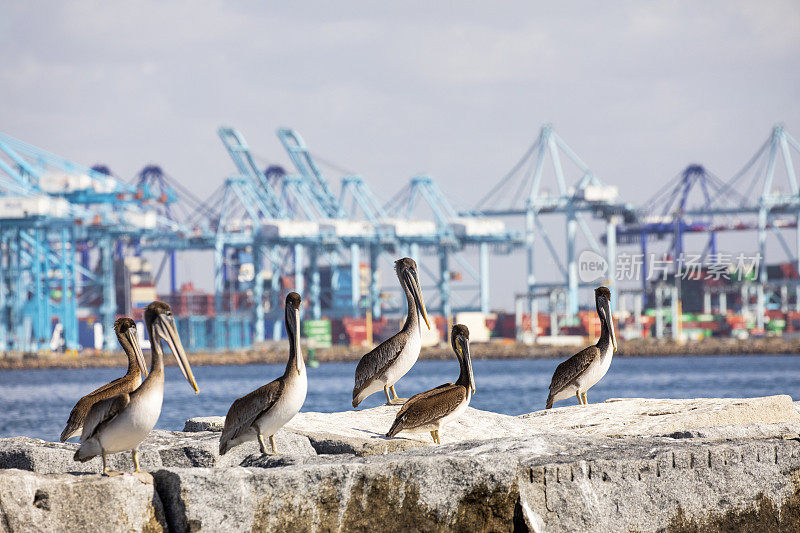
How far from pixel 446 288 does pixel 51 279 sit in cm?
3057

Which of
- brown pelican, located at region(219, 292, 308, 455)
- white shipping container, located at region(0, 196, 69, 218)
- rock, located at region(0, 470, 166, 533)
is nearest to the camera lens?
rock, located at region(0, 470, 166, 533)

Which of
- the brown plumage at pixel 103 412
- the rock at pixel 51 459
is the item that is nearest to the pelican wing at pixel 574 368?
the rock at pixel 51 459

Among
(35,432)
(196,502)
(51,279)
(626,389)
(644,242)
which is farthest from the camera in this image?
(644,242)

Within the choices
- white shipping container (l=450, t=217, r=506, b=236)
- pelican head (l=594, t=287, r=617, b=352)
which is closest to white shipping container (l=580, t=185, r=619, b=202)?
white shipping container (l=450, t=217, r=506, b=236)

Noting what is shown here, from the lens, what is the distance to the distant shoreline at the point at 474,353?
3168 inches

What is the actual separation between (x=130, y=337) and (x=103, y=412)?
44.8 inches

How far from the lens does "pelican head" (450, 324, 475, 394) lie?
8484mm

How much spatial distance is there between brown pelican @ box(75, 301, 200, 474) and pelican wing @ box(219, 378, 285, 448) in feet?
2.44

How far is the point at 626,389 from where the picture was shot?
43781mm

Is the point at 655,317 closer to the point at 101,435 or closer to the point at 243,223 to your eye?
the point at 243,223

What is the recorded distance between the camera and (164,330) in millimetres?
6805

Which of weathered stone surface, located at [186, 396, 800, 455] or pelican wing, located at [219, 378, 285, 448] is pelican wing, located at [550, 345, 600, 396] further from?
pelican wing, located at [219, 378, 285, 448]

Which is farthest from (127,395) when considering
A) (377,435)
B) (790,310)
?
(790,310)

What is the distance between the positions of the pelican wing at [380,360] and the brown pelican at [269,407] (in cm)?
191
